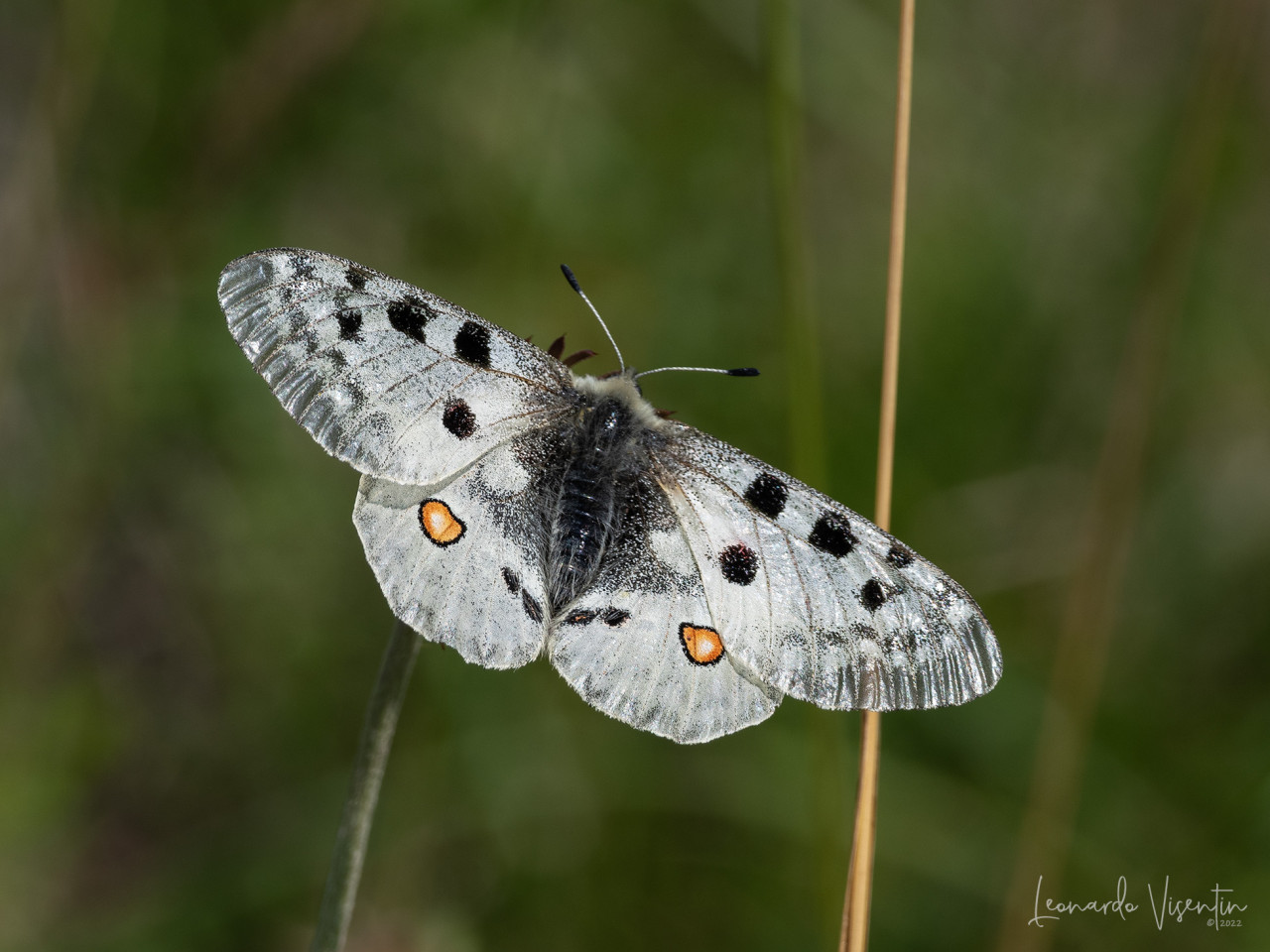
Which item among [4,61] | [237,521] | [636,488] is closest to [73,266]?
[237,521]

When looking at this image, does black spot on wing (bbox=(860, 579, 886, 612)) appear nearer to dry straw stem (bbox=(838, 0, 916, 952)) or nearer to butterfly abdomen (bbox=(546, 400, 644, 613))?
dry straw stem (bbox=(838, 0, 916, 952))

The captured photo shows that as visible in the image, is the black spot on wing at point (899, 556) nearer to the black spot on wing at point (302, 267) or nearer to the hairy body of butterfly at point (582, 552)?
the hairy body of butterfly at point (582, 552)

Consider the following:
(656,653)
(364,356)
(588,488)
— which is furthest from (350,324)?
(656,653)

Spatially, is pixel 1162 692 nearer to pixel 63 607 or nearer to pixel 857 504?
pixel 857 504

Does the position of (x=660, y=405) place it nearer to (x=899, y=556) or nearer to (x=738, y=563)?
(x=738, y=563)

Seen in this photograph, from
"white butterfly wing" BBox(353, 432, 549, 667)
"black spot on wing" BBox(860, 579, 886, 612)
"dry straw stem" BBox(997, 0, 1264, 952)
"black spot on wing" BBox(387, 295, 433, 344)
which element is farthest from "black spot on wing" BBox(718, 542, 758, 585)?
"dry straw stem" BBox(997, 0, 1264, 952)

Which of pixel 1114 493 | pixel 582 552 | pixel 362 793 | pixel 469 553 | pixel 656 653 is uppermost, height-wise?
pixel 1114 493

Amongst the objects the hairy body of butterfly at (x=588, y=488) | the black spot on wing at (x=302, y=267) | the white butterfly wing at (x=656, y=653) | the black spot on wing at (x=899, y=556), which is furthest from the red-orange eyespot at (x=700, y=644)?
the black spot on wing at (x=302, y=267)
